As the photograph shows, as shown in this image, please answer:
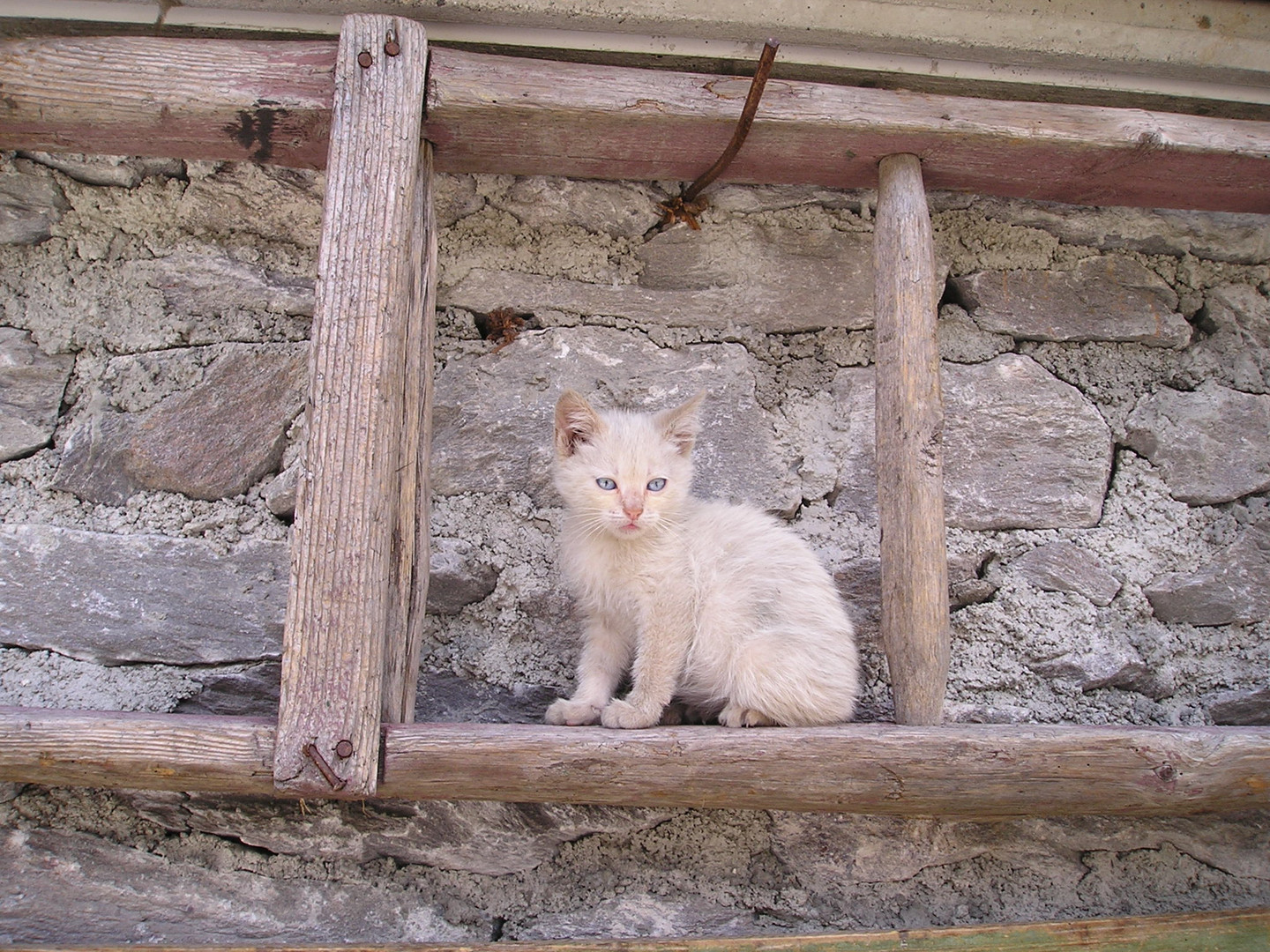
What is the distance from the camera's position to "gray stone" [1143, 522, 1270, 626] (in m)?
2.66

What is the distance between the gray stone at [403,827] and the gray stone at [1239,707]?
1.50 metres

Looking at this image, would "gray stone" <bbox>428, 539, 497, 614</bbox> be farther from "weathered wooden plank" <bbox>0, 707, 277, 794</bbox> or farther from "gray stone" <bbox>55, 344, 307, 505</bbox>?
"weathered wooden plank" <bbox>0, 707, 277, 794</bbox>

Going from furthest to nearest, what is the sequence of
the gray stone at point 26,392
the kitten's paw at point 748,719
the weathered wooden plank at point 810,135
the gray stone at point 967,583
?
1. the gray stone at point 967,583
2. the gray stone at point 26,392
3. the weathered wooden plank at point 810,135
4. the kitten's paw at point 748,719

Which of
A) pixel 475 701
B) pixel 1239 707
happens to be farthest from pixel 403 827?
pixel 1239 707

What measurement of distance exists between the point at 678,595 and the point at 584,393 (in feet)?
2.28

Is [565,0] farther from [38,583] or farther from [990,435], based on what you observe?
[38,583]

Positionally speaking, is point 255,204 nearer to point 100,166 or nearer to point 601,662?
point 100,166

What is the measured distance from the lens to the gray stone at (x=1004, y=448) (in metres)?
2.70

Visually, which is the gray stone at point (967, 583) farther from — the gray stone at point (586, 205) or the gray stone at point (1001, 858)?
the gray stone at point (586, 205)

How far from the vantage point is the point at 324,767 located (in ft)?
6.03

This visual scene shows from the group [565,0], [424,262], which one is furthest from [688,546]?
[565,0]

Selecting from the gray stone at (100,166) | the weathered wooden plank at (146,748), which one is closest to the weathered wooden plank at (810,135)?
the gray stone at (100,166)

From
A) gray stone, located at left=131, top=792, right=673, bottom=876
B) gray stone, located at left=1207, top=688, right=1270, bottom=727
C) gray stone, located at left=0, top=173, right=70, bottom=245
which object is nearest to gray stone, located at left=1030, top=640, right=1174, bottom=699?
gray stone, located at left=1207, top=688, right=1270, bottom=727

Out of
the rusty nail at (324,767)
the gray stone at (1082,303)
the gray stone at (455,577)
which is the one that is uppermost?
the gray stone at (1082,303)
